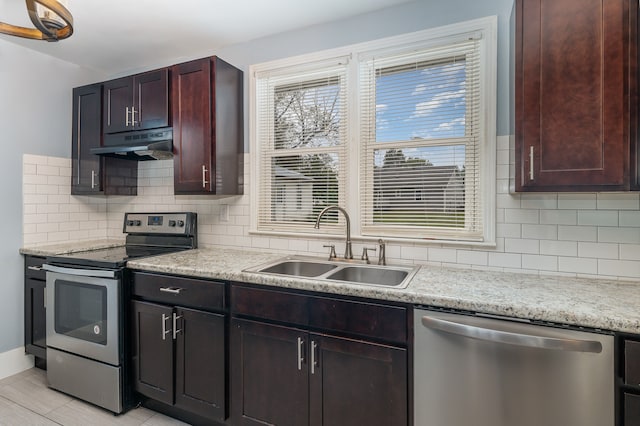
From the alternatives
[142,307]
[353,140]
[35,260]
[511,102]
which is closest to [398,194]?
[353,140]

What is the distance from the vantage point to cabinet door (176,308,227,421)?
187 cm

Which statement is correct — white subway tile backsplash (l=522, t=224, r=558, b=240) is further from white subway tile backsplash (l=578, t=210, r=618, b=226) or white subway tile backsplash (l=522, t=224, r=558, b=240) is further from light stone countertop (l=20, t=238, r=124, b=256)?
Answer: light stone countertop (l=20, t=238, r=124, b=256)

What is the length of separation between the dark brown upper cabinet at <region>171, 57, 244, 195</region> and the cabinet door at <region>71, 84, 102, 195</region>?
34.6 inches

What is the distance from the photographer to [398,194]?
2.18 meters

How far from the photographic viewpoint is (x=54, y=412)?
7.06 feet

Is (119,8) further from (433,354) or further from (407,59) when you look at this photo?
(433,354)

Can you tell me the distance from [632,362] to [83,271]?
281cm

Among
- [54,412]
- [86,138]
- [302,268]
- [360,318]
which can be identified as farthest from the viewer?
[86,138]

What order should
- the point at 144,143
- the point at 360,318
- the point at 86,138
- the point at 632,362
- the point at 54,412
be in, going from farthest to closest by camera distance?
the point at 86,138, the point at 144,143, the point at 54,412, the point at 360,318, the point at 632,362

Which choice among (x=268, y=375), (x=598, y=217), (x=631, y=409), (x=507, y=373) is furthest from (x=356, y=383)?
(x=598, y=217)

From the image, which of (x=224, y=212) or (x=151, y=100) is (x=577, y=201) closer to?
(x=224, y=212)

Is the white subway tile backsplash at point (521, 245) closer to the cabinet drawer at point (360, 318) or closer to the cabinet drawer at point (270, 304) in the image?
the cabinet drawer at point (360, 318)

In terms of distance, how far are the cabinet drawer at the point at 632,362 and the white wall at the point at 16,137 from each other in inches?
149

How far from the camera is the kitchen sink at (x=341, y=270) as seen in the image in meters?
1.96
